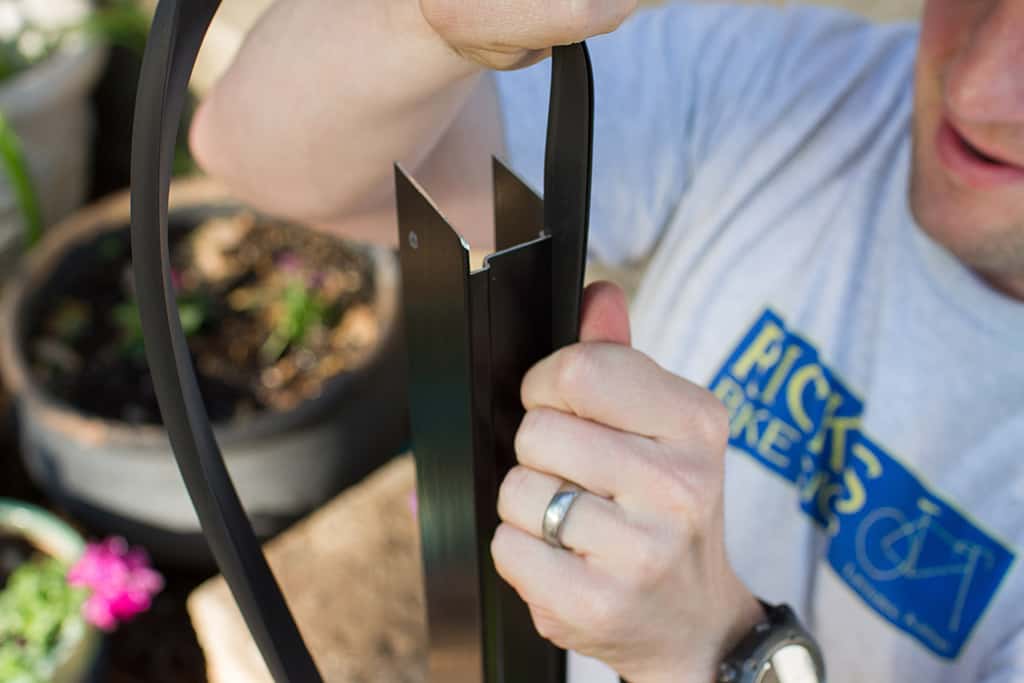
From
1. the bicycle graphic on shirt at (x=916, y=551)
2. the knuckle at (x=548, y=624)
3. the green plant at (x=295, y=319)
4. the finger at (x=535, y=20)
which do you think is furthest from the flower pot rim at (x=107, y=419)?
the finger at (x=535, y=20)

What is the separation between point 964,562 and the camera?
32.4 inches

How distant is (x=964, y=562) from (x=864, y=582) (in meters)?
0.09

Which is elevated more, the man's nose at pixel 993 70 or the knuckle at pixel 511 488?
the man's nose at pixel 993 70

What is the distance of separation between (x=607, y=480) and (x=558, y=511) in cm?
3

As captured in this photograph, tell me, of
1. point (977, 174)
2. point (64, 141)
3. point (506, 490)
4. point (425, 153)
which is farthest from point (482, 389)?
point (64, 141)

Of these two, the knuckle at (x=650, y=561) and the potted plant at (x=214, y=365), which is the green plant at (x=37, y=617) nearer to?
the potted plant at (x=214, y=365)

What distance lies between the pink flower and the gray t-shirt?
2.69ft

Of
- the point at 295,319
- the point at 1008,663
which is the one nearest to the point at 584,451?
the point at 1008,663

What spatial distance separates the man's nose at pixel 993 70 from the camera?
0.75 metres

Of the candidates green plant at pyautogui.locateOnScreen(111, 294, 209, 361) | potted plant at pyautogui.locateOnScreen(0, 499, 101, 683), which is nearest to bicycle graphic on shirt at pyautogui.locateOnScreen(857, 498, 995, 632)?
potted plant at pyautogui.locateOnScreen(0, 499, 101, 683)

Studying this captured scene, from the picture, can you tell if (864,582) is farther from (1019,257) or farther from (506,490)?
(506,490)

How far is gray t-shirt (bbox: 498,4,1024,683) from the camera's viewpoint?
0.83m

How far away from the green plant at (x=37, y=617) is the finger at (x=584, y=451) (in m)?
1.11

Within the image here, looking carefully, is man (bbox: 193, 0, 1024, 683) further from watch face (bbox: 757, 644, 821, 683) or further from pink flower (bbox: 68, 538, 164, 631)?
pink flower (bbox: 68, 538, 164, 631)
